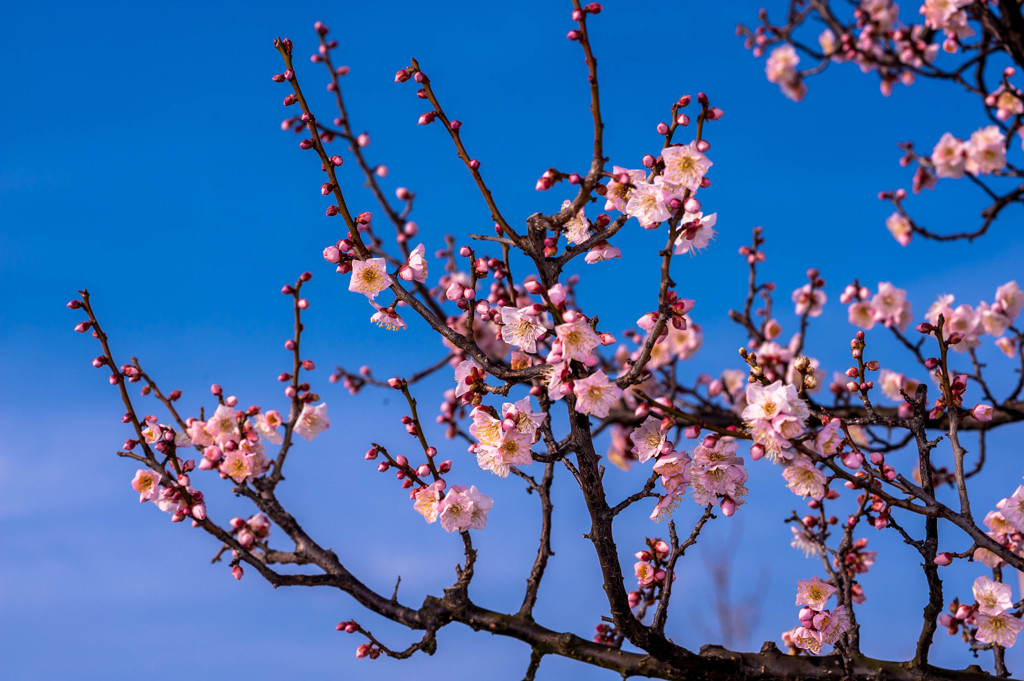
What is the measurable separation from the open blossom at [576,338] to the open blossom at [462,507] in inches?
32.7

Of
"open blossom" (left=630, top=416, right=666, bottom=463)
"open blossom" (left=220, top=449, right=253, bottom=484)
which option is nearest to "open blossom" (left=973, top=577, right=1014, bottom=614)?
"open blossom" (left=630, top=416, right=666, bottom=463)

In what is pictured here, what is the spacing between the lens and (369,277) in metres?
2.92

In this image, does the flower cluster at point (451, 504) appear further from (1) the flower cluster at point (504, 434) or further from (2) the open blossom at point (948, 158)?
(2) the open blossom at point (948, 158)

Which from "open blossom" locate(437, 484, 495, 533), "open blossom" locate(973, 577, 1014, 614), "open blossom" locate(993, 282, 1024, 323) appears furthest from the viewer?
"open blossom" locate(993, 282, 1024, 323)

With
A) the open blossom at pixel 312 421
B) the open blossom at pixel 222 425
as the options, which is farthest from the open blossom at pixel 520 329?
the open blossom at pixel 222 425

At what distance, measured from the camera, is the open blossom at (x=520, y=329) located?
2736mm

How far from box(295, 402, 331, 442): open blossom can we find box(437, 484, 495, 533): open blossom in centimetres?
94

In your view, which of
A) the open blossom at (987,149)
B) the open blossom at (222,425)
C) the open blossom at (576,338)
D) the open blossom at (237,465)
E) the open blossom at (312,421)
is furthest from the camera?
the open blossom at (987,149)

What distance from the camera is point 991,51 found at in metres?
4.94

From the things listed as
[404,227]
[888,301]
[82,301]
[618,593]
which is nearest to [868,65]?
[888,301]

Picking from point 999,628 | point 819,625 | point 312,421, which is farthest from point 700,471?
point 312,421

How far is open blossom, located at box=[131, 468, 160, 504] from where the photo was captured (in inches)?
138

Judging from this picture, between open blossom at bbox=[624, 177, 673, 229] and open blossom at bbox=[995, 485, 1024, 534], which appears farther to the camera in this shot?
open blossom at bbox=[995, 485, 1024, 534]

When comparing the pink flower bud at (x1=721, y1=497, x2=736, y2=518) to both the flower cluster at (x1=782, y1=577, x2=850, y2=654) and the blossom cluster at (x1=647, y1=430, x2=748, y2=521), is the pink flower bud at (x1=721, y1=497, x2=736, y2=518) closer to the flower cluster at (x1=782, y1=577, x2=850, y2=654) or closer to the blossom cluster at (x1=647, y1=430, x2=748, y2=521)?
the blossom cluster at (x1=647, y1=430, x2=748, y2=521)
